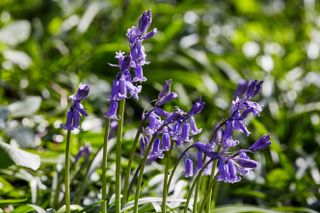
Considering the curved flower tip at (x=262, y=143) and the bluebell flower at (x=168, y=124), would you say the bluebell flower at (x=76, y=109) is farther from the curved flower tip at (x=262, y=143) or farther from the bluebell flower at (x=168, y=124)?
the curved flower tip at (x=262, y=143)

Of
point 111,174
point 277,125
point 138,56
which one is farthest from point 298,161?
point 138,56

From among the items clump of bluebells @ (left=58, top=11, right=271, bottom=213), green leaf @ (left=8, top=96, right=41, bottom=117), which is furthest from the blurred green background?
clump of bluebells @ (left=58, top=11, right=271, bottom=213)

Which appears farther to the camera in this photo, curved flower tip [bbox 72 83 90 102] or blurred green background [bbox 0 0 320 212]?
blurred green background [bbox 0 0 320 212]

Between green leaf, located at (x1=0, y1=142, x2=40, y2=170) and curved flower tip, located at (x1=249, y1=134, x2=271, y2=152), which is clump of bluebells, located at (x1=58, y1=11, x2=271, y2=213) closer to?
curved flower tip, located at (x1=249, y1=134, x2=271, y2=152)

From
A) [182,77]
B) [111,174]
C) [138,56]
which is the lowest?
[111,174]

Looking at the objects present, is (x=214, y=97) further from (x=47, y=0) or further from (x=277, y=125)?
(x=47, y=0)

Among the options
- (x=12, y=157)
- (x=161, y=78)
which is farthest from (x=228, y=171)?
(x=161, y=78)
